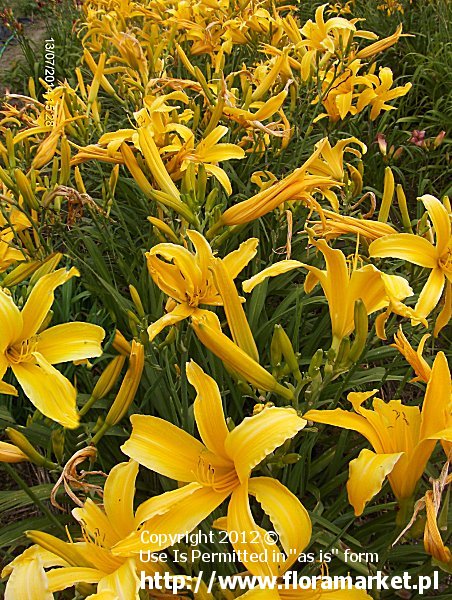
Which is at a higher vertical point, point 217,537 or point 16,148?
point 16,148

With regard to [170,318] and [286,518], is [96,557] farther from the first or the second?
[170,318]

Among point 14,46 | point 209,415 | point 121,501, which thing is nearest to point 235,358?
point 209,415

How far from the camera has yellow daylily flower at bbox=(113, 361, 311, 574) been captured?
89 centimetres

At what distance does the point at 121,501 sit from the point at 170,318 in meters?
0.39

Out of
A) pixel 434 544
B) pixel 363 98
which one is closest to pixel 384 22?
pixel 363 98

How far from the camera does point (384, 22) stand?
4.70m

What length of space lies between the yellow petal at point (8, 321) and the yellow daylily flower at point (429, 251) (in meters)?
0.77

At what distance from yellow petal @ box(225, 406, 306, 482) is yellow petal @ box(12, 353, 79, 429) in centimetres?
41

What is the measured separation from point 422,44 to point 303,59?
2.73 m

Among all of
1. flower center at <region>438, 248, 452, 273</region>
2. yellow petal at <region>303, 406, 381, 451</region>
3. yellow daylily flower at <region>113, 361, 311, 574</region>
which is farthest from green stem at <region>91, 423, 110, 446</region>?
flower center at <region>438, 248, 452, 273</region>

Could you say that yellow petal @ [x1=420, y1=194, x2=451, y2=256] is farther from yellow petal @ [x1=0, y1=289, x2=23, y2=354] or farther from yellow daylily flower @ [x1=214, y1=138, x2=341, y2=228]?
yellow petal @ [x1=0, y1=289, x2=23, y2=354]

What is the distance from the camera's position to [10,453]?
1.12 meters

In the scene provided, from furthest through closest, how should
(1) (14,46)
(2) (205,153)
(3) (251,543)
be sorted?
1. (1) (14,46)
2. (2) (205,153)
3. (3) (251,543)

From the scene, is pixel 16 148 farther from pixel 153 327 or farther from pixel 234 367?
pixel 234 367
